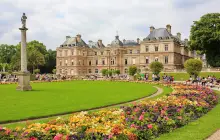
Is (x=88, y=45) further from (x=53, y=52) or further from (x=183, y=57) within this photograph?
(x=183, y=57)

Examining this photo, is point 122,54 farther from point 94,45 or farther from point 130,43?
point 94,45

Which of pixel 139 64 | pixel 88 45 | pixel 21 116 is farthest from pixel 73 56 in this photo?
pixel 21 116

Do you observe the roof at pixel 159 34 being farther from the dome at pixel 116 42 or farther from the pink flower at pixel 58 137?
the pink flower at pixel 58 137

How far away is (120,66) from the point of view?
235ft

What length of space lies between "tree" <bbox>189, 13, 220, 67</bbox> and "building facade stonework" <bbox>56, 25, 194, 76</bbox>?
1356cm

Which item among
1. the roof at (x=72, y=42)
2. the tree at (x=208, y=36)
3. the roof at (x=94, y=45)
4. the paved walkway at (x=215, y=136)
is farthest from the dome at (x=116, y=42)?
the paved walkway at (x=215, y=136)

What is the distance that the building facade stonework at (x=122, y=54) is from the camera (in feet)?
204

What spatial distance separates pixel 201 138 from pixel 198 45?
138ft

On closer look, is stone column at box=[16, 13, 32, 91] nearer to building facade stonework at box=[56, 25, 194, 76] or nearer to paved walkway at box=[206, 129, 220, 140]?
paved walkway at box=[206, 129, 220, 140]

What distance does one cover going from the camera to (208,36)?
4378 cm

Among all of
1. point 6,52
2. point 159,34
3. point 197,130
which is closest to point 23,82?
point 197,130

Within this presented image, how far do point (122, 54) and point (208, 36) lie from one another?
31.9 meters

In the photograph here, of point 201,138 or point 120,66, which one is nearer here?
point 201,138

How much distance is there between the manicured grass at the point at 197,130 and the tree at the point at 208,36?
120 feet
